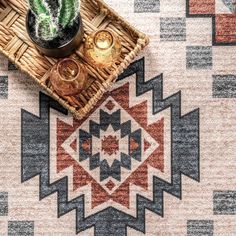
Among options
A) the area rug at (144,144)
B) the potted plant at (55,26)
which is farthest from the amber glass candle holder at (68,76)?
the area rug at (144,144)

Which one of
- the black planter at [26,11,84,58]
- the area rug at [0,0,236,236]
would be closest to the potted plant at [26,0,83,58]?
the black planter at [26,11,84,58]

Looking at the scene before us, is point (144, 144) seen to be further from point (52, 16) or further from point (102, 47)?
point (52, 16)

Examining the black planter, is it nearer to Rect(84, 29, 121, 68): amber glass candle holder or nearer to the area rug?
Rect(84, 29, 121, 68): amber glass candle holder

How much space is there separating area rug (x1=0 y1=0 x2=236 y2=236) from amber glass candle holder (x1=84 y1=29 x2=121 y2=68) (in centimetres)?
15

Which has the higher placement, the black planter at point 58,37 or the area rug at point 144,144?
the black planter at point 58,37

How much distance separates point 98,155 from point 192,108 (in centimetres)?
27

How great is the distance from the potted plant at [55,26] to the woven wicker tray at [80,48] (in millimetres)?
56

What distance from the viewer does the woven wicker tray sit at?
A: 53.7 inches

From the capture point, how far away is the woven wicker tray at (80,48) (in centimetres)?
136

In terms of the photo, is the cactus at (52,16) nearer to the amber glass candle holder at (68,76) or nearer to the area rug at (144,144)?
the amber glass candle holder at (68,76)

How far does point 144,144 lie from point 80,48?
30cm

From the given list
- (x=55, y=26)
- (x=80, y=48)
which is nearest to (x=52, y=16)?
(x=55, y=26)

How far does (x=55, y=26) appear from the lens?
4.14ft

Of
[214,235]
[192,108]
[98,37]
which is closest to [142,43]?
[98,37]
